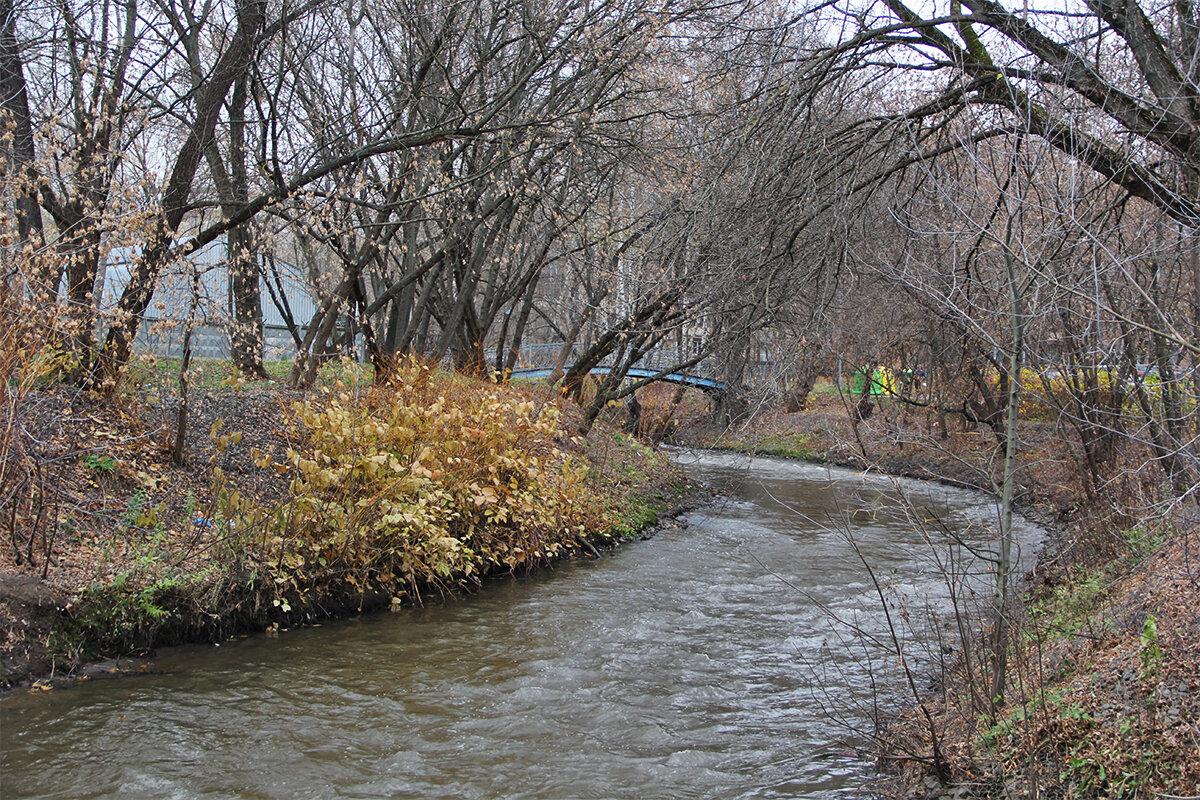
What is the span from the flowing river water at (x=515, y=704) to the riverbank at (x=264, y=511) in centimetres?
34

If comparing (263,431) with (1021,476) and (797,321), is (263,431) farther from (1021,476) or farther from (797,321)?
(1021,476)

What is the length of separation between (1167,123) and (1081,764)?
4194 mm

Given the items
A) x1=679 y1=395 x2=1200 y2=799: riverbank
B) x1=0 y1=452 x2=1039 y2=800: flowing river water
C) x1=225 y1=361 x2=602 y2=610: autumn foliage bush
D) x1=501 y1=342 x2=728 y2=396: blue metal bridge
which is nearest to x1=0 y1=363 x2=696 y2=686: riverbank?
x1=225 y1=361 x2=602 y2=610: autumn foliage bush

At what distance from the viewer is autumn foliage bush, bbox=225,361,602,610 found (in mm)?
7402

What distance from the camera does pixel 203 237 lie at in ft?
29.4

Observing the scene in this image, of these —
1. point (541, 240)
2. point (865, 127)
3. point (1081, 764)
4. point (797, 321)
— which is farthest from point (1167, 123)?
point (541, 240)

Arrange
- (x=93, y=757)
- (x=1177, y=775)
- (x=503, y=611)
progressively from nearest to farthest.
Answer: (x=1177, y=775) < (x=93, y=757) < (x=503, y=611)

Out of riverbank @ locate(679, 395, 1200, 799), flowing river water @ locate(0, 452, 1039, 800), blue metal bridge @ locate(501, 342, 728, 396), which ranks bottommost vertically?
flowing river water @ locate(0, 452, 1039, 800)

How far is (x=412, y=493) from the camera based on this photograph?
27.1 feet

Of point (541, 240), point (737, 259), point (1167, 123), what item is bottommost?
point (737, 259)

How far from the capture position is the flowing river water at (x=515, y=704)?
4.81 meters

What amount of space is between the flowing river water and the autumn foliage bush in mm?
456

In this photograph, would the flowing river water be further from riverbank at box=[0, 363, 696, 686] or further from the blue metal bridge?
the blue metal bridge

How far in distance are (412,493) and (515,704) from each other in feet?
9.42
